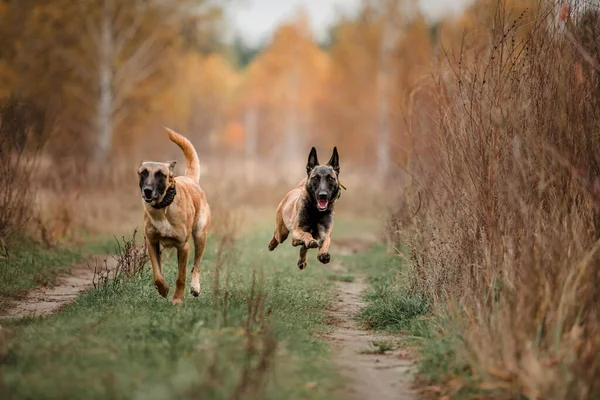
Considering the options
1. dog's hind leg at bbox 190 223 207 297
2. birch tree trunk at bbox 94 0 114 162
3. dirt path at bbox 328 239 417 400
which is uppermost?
birch tree trunk at bbox 94 0 114 162

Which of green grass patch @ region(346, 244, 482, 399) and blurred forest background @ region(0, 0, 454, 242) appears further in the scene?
blurred forest background @ region(0, 0, 454, 242)

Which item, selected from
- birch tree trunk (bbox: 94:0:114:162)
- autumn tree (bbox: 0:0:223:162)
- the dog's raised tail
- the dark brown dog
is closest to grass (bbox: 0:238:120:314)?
the dog's raised tail

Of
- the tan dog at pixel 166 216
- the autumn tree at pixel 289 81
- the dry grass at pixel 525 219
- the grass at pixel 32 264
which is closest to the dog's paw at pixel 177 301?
the tan dog at pixel 166 216

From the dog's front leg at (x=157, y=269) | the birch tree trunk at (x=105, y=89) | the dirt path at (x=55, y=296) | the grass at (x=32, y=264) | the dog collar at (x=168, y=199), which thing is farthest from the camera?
the birch tree trunk at (x=105, y=89)

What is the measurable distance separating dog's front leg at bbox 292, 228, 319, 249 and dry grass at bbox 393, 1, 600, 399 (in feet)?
5.10

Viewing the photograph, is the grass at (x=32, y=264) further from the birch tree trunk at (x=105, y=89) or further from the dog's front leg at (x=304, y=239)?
the birch tree trunk at (x=105, y=89)

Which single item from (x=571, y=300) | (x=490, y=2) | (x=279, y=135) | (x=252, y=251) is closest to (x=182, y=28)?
(x=252, y=251)

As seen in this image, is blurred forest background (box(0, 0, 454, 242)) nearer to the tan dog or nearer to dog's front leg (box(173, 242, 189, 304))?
the tan dog

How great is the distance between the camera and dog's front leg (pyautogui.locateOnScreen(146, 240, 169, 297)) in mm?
7941

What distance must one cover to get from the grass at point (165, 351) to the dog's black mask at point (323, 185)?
1.66 metres

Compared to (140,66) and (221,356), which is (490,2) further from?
(140,66)

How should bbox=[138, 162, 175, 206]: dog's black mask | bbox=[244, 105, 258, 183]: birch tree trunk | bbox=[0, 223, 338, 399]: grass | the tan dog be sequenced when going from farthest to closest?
bbox=[244, 105, 258, 183]: birch tree trunk
the tan dog
bbox=[138, 162, 175, 206]: dog's black mask
bbox=[0, 223, 338, 399]: grass

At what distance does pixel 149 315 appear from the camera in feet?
22.2

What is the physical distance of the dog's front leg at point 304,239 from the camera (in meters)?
9.55
